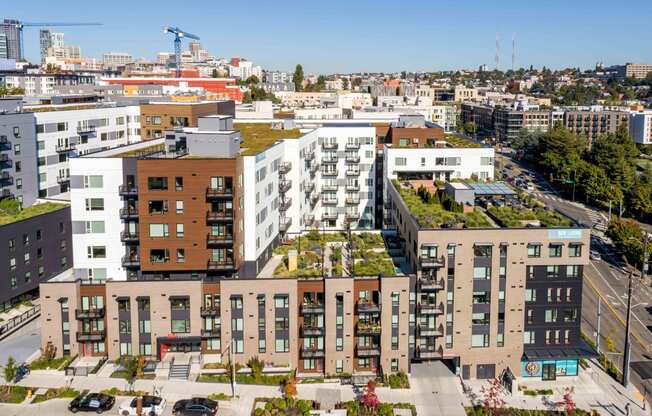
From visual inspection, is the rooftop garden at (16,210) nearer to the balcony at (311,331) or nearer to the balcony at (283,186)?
the balcony at (283,186)

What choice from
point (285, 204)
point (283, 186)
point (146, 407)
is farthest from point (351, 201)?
point (146, 407)

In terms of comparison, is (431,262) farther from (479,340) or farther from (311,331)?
(311,331)

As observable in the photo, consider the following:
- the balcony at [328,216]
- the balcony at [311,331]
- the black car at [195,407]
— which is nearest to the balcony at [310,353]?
the balcony at [311,331]

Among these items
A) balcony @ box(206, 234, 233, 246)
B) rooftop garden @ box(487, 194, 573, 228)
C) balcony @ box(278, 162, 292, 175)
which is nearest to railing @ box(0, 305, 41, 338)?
balcony @ box(206, 234, 233, 246)

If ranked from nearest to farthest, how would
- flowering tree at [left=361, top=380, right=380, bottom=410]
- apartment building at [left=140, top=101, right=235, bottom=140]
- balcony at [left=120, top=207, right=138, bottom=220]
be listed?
flowering tree at [left=361, top=380, right=380, bottom=410] < balcony at [left=120, top=207, right=138, bottom=220] < apartment building at [left=140, top=101, right=235, bottom=140]

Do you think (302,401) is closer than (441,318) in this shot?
Yes

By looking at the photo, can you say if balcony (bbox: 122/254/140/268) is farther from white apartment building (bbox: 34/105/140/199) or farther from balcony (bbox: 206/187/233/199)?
white apartment building (bbox: 34/105/140/199)

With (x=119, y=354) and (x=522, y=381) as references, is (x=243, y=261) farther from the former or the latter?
(x=522, y=381)

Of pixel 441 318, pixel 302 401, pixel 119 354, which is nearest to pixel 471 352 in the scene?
pixel 441 318
